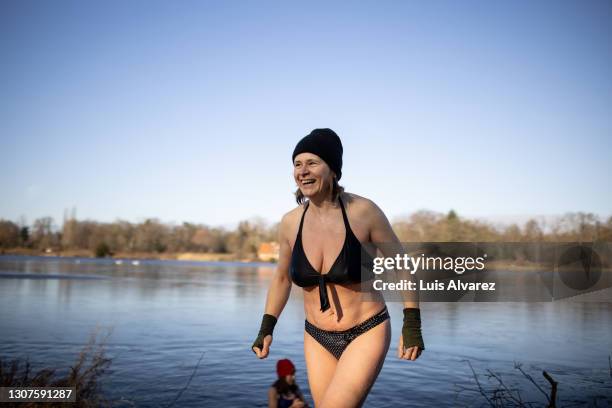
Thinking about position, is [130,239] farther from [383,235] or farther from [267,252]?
[383,235]

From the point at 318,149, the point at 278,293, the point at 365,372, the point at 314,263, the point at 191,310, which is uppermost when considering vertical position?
the point at 318,149

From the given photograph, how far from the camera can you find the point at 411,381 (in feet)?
41.4

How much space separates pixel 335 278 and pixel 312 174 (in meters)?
0.71

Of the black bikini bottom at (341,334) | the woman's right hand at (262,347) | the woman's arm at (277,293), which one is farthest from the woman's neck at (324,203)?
the woman's right hand at (262,347)

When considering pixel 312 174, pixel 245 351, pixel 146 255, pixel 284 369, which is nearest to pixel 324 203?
pixel 312 174

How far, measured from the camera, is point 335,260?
136 inches

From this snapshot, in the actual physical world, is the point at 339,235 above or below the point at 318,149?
below

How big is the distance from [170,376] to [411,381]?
5.79m

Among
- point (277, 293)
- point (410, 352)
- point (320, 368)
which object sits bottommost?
point (320, 368)

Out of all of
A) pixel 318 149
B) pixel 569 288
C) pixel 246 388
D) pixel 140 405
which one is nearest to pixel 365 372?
pixel 318 149

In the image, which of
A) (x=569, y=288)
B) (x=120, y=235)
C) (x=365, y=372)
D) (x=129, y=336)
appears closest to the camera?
(x=365, y=372)

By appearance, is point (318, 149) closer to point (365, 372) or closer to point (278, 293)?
point (278, 293)

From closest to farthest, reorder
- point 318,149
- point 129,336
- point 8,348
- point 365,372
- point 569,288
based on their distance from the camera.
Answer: point 365,372, point 318,149, point 8,348, point 129,336, point 569,288

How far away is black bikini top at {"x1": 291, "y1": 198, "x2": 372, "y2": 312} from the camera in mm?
3398
